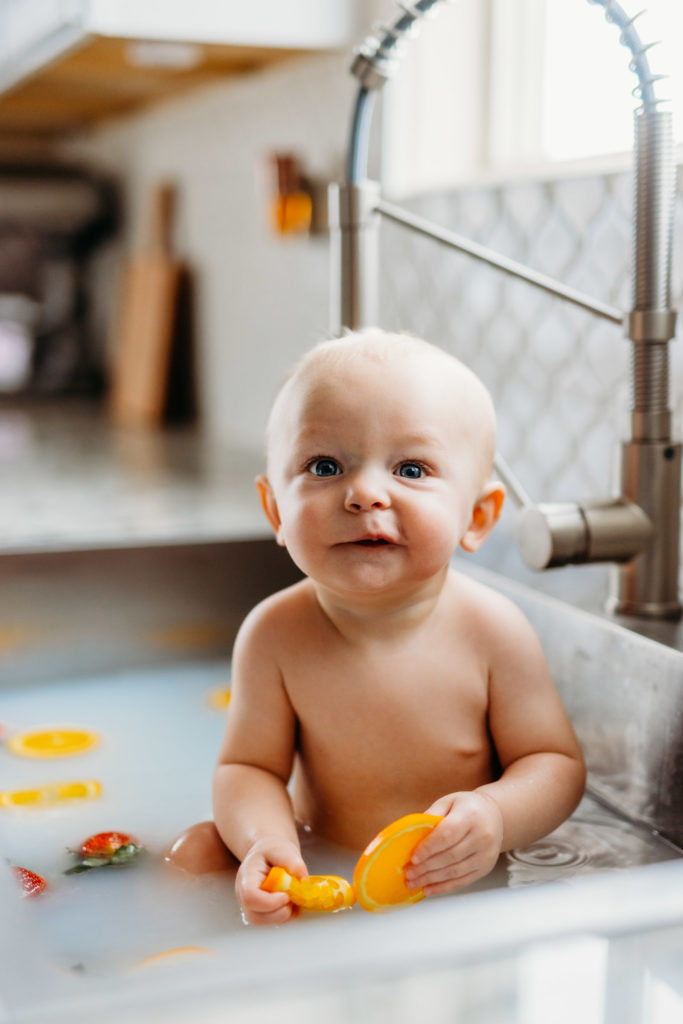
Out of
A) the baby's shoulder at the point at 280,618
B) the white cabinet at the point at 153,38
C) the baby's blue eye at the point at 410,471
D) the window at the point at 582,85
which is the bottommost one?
the baby's shoulder at the point at 280,618

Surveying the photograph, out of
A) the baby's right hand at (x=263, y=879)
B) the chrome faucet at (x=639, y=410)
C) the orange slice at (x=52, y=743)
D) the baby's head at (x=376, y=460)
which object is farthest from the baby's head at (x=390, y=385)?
the orange slice at (x=52, y=743)

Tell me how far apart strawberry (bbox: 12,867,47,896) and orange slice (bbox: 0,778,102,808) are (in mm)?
131

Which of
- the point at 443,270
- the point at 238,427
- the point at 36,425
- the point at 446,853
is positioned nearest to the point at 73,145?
the point at 36,425

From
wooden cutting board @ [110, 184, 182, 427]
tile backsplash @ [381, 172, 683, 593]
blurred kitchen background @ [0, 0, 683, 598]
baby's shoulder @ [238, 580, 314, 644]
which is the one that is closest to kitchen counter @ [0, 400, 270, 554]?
blurred kitchen background @ [0, 0, 683, 598]

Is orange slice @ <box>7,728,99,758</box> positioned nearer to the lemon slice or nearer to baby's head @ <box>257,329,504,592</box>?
the lemon slice

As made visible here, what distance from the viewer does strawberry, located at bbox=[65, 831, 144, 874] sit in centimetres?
78

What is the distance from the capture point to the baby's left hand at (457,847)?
650 millimetres

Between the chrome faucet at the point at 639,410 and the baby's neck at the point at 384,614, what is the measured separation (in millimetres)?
111

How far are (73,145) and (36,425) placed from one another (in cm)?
116

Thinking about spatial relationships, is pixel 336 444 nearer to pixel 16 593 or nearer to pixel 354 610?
pixel 354 610

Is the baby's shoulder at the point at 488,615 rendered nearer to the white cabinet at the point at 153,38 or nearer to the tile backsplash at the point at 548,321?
the tile backsplash at the point at 548,321

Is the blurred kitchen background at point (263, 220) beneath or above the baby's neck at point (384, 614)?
above

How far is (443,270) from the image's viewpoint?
4.75 feet

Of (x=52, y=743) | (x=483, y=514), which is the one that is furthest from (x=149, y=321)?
(x=483, y=514)
